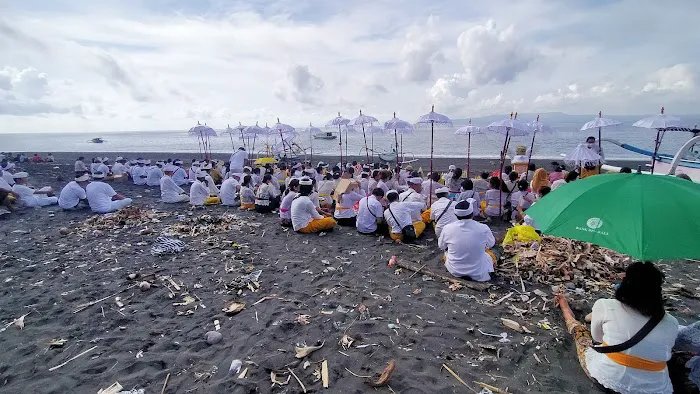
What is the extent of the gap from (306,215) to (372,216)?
1.84m

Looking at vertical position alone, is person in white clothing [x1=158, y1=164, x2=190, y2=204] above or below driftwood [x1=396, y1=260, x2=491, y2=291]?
above

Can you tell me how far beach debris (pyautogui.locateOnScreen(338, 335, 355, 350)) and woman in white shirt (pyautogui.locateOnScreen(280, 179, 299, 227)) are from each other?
19.4ft

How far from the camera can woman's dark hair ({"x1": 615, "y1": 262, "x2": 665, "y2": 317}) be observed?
3105 mm

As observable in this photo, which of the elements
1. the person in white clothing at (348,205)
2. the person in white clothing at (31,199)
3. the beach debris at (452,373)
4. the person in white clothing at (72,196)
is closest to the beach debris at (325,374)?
the beach debris at (452,373)

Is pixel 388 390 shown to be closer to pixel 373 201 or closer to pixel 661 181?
pixel 661 181

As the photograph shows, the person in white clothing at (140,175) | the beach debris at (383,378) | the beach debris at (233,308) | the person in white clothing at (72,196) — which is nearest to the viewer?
the beach debris at (383,378)

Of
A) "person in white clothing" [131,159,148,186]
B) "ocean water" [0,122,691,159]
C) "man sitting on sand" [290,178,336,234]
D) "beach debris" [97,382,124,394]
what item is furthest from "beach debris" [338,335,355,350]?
"ocean water" [0,122,691,159]

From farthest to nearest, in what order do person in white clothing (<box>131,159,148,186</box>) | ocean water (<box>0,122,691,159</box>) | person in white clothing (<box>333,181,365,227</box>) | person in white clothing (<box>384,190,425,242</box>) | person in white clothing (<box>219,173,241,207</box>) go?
1. ocean water (<box>0,122,691,159</box>)
2. person in white clothing (<box>131,159,148,186</box>)
3. person in white clothing (<box>219,173,241,207</box>)
4. person in white clothing (<box>333,181,365,227</box>)
5. person in white clothing (<box>384,190,425,242</box>)

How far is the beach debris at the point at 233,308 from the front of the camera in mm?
5500

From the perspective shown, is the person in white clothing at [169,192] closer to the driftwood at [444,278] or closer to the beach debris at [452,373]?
the driftwood at [444,278]

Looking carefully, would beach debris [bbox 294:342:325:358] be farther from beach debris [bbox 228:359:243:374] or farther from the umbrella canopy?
the umbrella canopy

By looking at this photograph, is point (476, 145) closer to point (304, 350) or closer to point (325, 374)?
point (304, 350)

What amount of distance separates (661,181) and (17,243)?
527 inches

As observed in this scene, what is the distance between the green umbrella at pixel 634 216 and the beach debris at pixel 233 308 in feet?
14.7
